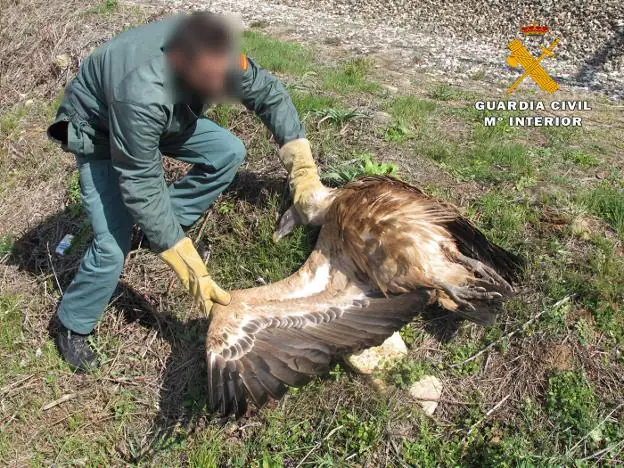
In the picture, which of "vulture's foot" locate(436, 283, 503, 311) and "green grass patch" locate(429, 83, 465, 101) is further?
"green grass patch" locate(429, 83, 465, 101)

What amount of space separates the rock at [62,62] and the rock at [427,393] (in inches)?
228

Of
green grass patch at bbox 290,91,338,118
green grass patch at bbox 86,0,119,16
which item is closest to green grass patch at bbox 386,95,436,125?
green grass patch at bbox 290,91,338,118

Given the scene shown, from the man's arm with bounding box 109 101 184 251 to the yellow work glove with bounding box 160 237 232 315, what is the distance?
56 mm

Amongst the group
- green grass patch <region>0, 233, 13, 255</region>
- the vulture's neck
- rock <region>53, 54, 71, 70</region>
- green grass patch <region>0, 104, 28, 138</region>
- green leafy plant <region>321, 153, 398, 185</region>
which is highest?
green leafy plant <region>321, 153, 398, 185</region>

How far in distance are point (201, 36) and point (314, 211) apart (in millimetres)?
1297

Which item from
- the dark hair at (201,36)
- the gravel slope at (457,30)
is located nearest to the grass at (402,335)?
the dark hair at (201,36)

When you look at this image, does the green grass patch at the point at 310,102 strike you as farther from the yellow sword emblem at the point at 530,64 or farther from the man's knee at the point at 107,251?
the yellow sword emblem at the point at 530,64

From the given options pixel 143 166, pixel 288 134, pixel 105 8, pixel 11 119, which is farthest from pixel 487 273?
pixel 105 8

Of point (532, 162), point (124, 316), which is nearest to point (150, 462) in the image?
point (124, 316)

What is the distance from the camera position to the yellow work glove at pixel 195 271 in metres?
2.93

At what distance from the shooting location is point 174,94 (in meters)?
2.68

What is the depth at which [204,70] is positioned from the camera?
2.53 metres

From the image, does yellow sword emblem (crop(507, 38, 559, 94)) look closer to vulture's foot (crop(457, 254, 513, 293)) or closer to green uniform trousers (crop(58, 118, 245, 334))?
vulture's foot (crop(457, 254, 513, 293))

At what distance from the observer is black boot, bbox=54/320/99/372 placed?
3.38 m
